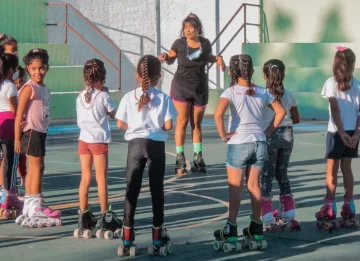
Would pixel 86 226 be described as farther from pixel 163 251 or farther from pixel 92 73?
pixel 92 73

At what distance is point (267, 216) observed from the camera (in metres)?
7.54

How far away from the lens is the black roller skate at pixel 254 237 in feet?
22.4

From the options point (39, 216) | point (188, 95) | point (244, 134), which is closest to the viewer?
point (244, 134)

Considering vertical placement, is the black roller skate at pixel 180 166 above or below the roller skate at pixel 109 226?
above

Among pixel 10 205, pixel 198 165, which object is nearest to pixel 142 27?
pixel 198 165

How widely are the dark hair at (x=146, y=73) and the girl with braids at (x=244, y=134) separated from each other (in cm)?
59

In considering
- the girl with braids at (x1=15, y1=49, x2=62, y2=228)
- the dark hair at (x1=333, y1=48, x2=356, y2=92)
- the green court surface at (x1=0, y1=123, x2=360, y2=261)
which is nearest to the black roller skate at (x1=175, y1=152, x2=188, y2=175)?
the green court surface at (x1=0, y1=123, x2=360, y2=261)

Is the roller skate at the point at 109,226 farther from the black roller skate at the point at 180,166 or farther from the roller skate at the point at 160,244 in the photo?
the black roller skate at the point at 180,166

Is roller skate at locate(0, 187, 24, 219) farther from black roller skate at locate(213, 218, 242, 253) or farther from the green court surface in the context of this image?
black roller skate at locate(213, 218, 242, 253)

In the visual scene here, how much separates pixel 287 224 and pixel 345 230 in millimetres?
505

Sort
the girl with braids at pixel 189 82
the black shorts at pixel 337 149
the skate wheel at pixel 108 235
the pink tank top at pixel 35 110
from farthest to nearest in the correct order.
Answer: the girl with braids at pixel 189 82, the pink tank top at pixel 35 110, the black shorts at pixel 337 149, the skate wheel at pixel 108 235

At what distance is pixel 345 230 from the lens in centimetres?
758

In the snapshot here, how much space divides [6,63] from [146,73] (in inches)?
82.0

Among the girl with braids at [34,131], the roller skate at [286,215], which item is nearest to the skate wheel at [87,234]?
the girl with braids at [34,131]
